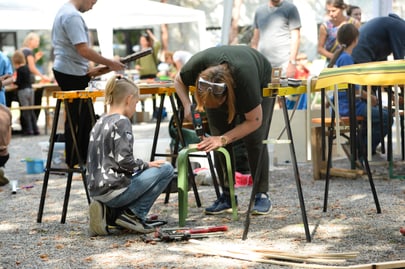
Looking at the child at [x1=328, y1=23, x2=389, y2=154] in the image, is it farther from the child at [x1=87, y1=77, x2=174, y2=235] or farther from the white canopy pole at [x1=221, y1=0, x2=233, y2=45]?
the child at [x1=87, y1=77, x2=174, y2=235]

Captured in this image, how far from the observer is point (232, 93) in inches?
230

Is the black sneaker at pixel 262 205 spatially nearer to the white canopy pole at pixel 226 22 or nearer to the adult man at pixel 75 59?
the adult man at pixel 75 59

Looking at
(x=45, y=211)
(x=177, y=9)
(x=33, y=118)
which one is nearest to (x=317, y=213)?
(x=45, y=211)

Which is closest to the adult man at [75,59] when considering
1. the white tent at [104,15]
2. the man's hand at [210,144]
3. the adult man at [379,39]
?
the man's hand at [210,144]

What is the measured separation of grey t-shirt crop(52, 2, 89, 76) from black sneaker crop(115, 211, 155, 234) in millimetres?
2249

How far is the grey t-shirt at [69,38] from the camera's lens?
25.8ft

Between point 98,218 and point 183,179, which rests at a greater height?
point 183,179

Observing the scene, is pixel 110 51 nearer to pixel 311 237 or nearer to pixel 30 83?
pixel 30 83

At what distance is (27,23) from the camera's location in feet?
43.8

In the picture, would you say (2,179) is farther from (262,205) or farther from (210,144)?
(210,144)

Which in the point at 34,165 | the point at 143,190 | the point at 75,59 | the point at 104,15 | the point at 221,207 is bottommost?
the point at 34,165

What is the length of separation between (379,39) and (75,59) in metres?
3.22

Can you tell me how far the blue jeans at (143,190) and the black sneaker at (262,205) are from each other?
78cm

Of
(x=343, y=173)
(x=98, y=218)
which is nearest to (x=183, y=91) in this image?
(x=98, y=218)
